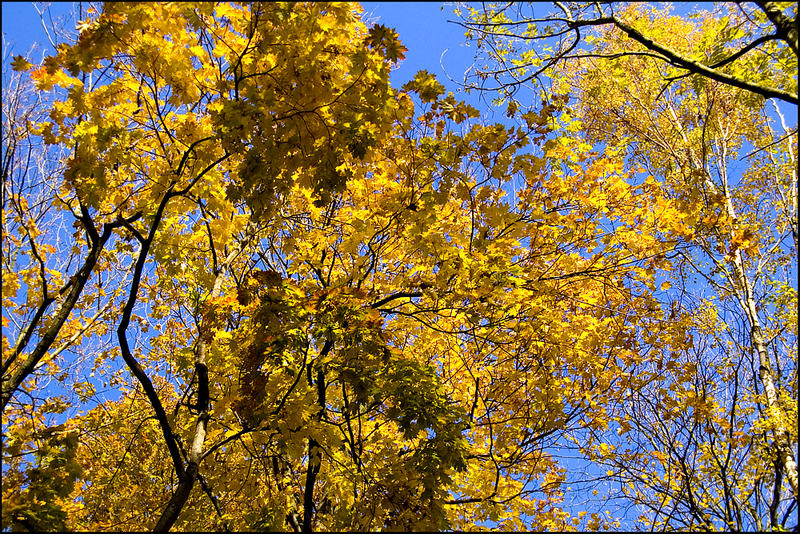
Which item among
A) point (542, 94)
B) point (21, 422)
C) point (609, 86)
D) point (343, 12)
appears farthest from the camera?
point (609, 86)

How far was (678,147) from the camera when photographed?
31.5 feet

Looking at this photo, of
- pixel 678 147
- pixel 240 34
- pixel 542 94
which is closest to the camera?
pixel 240 34

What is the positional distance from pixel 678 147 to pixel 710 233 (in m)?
2.94

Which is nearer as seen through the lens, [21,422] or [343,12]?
[343,12]

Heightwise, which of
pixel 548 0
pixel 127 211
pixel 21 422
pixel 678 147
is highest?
pixel 678 147

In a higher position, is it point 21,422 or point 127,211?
point 127,211

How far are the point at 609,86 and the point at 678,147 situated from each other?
73.7 inches

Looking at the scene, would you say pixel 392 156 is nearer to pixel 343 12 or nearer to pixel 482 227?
pixel 482 227

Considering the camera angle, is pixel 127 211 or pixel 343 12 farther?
pixel 127 211

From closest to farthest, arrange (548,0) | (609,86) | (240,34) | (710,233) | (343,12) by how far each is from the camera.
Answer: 1. (343,12)
2. (240,34)
3. (548,0)
4. (710,233)
5. (609,86)

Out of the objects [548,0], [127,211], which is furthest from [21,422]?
[548,0]

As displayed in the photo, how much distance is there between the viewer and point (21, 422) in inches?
220

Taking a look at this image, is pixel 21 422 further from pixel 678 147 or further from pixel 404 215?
pixel 678 147

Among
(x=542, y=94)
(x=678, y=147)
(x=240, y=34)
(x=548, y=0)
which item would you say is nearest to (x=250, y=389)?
(x=240, y=34)
